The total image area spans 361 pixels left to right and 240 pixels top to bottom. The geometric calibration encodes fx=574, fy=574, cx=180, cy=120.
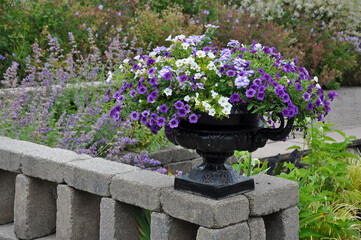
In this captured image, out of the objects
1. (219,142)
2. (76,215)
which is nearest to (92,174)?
(76,215)

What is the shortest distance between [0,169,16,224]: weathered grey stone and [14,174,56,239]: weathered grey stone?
0.95 feet

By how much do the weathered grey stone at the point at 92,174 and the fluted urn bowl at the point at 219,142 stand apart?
476mm

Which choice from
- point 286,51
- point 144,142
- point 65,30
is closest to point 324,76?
point 286,51

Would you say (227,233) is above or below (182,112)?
below

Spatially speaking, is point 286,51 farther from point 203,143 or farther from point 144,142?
point 203,143

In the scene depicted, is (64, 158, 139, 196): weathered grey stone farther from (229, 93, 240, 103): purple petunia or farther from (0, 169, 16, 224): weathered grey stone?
(229, 93, 240, 103): purple petunia

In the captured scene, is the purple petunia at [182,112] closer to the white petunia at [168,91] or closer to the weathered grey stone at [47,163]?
the white petunia at [168,91]

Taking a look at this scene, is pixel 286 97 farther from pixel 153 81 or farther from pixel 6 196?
pixel 6 196

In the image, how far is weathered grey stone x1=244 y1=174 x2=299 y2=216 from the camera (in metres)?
2.94

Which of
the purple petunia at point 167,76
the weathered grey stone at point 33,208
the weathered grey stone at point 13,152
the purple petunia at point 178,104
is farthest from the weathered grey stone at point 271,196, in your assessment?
the weathered grey stone at point 13,152

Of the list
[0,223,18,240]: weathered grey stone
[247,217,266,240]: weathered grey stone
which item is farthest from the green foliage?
[0,223,18,240]: weathered grey stone

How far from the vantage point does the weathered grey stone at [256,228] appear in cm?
294

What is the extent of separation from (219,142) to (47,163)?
48.7 inches

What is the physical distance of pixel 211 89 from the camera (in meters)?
2.81
